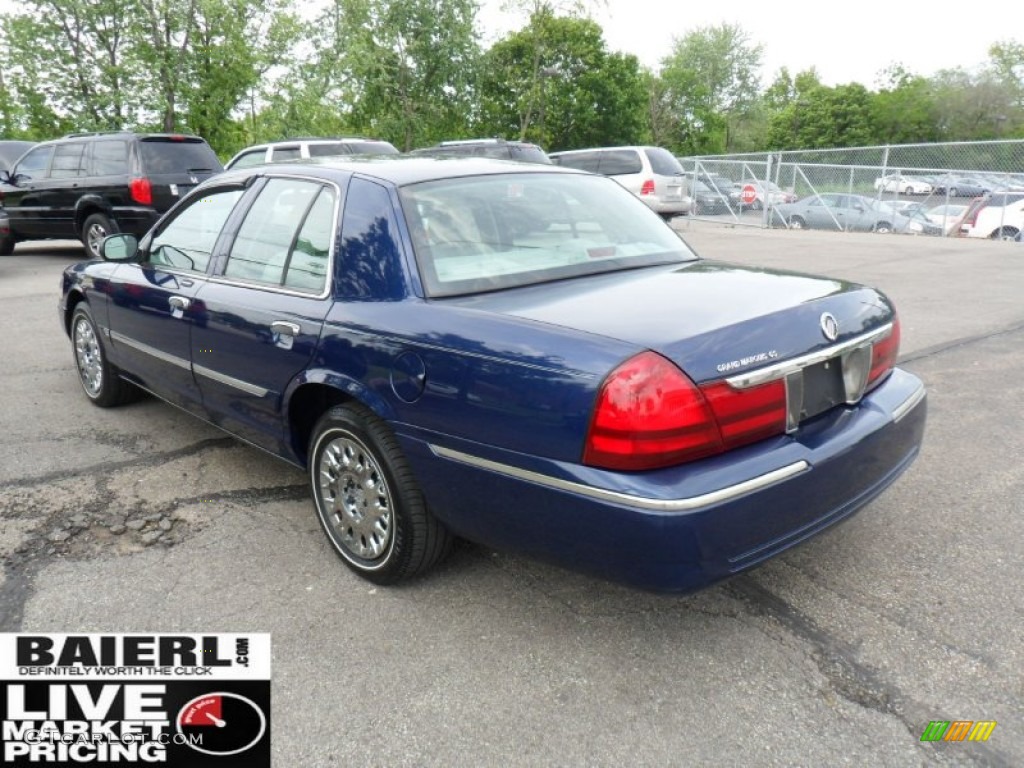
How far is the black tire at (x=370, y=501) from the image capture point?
2.87m

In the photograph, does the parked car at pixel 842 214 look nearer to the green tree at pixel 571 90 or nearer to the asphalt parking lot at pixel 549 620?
the asphalt parking lot at pixel 549 620

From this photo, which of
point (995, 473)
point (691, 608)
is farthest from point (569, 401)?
point (995, 473)

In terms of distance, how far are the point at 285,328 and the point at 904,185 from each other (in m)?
17.4

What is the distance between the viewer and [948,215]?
17.0 metres

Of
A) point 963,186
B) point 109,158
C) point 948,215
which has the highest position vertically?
point 109,158

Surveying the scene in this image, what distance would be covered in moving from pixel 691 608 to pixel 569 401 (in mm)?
1045

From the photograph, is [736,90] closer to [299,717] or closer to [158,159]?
[158,159]

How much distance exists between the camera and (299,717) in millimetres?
2396

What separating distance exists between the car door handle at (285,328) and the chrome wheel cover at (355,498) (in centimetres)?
44

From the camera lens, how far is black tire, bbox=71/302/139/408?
5.10 meters

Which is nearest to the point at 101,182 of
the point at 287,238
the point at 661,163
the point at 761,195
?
the point at 287,238

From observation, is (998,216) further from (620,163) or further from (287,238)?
(287,238)

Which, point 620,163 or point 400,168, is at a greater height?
point 620,163

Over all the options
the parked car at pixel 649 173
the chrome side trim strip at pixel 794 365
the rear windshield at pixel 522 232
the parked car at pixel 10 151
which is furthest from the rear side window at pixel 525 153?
the chrome side trim strip at pixel 794 365
